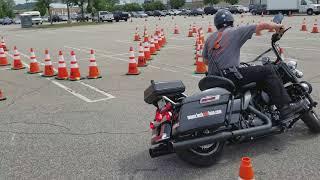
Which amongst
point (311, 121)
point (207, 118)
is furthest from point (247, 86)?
point (311, 121)

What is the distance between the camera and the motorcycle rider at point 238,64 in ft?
16.2

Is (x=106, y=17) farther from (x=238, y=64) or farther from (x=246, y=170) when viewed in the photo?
(x=246, y=170)

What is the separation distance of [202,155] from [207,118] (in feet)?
1.49

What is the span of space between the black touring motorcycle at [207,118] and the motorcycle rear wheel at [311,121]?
0.46 meters

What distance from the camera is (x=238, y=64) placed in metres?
5.12

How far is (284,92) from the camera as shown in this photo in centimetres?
507

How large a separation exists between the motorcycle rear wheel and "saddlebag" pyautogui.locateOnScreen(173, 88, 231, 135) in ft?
4.88

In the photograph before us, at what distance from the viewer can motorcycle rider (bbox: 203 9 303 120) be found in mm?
4938

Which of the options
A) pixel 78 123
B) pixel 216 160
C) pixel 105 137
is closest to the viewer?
pixel 216 160

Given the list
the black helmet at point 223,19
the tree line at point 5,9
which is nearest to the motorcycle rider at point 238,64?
the black helmet at point 223,19

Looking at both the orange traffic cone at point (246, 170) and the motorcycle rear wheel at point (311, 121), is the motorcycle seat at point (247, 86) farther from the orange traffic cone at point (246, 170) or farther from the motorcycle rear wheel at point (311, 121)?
the orange traffic cone at point (246, 170)

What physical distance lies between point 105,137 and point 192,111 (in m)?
1.91

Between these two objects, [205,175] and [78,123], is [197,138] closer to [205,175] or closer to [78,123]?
[205,175]

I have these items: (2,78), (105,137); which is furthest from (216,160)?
(2,78)
